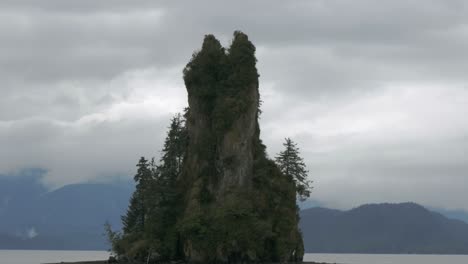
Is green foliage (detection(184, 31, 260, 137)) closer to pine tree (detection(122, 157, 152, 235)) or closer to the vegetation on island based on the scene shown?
the vegetation on island

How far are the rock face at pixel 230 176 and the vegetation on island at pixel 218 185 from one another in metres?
0.21

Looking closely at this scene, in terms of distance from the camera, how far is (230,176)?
170375mm

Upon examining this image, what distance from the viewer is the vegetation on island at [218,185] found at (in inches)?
6339

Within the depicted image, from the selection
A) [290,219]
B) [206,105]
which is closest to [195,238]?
[290,219]

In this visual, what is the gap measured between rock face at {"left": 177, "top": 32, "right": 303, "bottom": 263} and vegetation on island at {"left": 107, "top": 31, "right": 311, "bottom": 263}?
0.70ft

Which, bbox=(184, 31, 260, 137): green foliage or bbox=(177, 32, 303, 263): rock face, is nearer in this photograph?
bbox=(177, 32, 303, 263): rock face

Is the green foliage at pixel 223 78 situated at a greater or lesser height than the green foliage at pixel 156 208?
greater

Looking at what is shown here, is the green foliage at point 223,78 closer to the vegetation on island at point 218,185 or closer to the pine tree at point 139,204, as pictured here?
the vegetation on island at point 218,185

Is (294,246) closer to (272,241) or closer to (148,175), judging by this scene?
(272,241)

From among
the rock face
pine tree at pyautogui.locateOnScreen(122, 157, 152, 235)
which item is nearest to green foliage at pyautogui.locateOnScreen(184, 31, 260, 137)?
the rock face

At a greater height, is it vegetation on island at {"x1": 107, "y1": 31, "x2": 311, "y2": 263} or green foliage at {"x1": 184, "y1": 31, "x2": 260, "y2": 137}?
green foliage at {"x1": 184, "y1": 31, "x2": 260, "y2": 137}

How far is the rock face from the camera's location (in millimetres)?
160600

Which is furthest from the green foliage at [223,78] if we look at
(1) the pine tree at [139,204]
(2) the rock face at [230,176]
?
(1) the pine tree at [139,204]

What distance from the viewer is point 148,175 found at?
17962 cm
